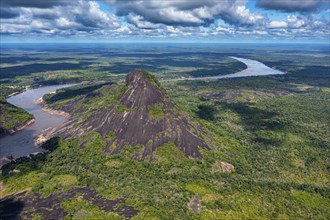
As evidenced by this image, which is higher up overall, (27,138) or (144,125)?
(144,125)

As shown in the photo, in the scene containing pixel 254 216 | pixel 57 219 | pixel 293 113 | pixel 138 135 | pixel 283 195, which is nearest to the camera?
pixel 57 219

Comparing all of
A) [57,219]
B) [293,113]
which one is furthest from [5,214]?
[293,113]

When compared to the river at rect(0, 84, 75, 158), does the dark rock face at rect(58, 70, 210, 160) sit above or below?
above

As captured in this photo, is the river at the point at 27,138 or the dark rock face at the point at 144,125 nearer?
the dark rock face at the point at 144,125

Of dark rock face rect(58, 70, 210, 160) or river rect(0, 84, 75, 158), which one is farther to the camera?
river rect(0, 84, 75, 158)

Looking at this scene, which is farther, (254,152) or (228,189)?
(254,152)

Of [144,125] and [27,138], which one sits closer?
[144,125]

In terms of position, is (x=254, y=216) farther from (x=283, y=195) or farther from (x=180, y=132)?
(x=180, y=132)

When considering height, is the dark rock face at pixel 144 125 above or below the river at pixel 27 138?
above
